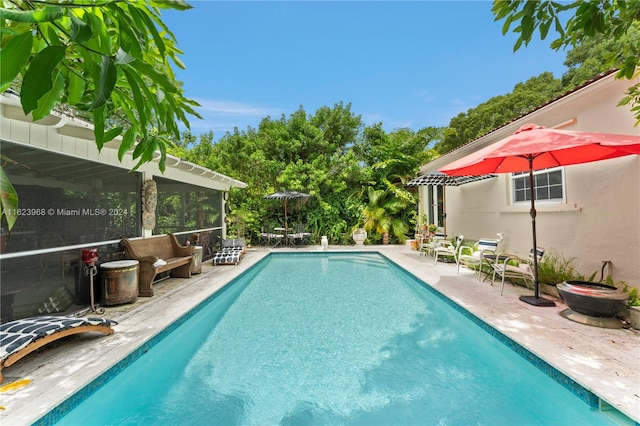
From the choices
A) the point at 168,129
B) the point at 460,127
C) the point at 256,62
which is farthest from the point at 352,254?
the point at 460,127

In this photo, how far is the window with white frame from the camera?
227 inches

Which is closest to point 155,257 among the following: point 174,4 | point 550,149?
point 174,4

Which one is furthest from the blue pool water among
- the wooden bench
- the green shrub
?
the green shrub

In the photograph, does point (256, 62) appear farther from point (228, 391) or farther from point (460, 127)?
point (460, 127)

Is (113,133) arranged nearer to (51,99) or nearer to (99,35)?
(51,99)

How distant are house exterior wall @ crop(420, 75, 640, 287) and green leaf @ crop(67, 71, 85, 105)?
6.32 metres

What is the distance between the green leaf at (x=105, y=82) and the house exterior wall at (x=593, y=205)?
6.23 meters

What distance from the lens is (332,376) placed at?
3262 millimetres

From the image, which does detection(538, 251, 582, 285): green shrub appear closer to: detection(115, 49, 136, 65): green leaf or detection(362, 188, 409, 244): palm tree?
detection(115, 49, 136, 65): green leaf

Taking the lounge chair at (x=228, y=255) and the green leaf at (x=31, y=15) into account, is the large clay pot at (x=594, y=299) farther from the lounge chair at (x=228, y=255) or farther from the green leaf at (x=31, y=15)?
the lounge chair at (x=228, y=255)

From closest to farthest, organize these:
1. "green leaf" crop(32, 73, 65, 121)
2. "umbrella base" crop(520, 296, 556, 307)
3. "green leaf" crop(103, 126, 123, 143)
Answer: "green leaf" crop(32, 73, 65, 121), "green leaf" crop(103, 126, 123, 143), "umbrella base" crop(520, 296, 556, 307)

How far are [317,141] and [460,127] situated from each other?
18500 mm

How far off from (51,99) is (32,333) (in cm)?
354

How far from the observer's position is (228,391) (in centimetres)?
303
